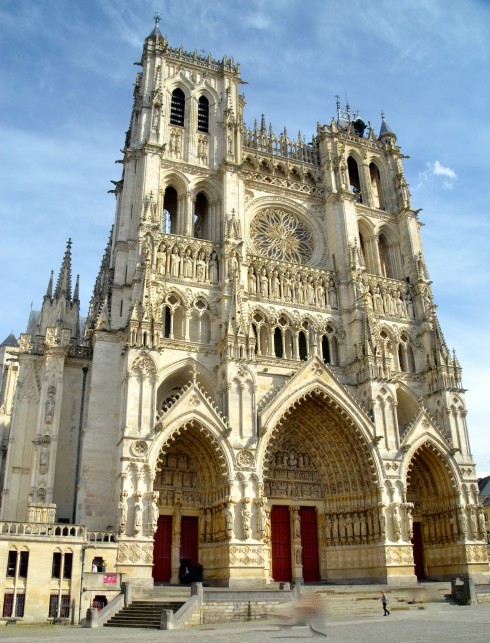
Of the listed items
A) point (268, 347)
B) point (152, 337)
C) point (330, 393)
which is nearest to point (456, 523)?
point (330, 393)

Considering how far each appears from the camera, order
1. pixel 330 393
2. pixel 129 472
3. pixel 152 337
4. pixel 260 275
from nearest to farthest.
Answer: pixel 129 472, pixel 152 337, pixel 330 393, pixel 260 275

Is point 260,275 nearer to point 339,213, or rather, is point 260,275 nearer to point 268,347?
point 268,347

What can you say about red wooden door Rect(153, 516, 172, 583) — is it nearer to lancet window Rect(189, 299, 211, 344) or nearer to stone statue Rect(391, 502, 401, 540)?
lancet window Rect(189, 299, 211, 344)

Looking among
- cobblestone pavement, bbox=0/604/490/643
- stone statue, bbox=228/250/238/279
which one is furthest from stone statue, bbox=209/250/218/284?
cobblestone pavement, bbox=0/604/490/643

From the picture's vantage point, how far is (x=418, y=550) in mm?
28078

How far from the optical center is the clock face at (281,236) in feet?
104

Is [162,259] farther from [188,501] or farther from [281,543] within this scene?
[281,543]

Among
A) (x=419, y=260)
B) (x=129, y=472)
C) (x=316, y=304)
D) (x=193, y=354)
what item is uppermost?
(x=419, y=260)

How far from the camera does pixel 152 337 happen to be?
24.4 meters

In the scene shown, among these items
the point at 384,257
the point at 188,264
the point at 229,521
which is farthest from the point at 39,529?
the point at 384,257

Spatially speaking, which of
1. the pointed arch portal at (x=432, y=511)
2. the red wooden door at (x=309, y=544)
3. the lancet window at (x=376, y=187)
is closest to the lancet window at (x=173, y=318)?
the red wooden door at (x=309, y=544)

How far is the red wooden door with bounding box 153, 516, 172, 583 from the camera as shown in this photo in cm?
2386

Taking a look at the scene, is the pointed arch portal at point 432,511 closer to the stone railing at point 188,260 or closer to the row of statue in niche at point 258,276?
the row of statue in niche at point 258,276

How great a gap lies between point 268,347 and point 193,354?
375cm
